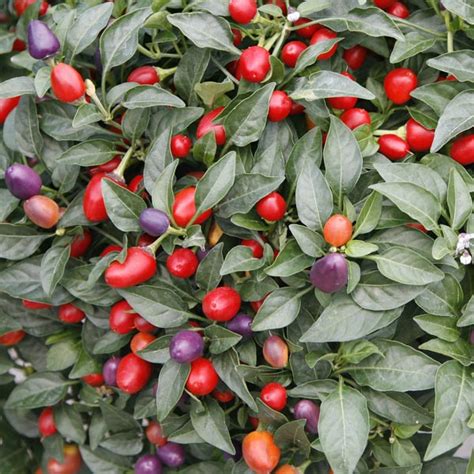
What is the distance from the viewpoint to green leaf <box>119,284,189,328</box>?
887 mm

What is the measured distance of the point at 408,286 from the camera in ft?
2.66

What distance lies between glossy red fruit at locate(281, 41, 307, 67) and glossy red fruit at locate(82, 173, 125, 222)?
266 mm

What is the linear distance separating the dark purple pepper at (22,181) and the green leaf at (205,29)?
26 cm

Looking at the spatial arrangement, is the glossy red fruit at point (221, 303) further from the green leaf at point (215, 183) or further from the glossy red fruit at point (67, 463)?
the glossy red fruit at point (67, 463)

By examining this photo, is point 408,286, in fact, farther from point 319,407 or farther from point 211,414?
point 211,414

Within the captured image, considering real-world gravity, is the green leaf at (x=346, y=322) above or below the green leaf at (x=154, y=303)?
above

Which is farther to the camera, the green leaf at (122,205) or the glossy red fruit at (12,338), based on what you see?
the glossy red fruit at (12,338)

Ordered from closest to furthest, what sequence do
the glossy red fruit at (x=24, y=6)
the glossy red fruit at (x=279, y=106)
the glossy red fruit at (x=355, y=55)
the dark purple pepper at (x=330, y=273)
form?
the dark purple pepper at (x=330, y=273)
the glossy red fruit at (x=279, y=106)
the glossy red fruit at (x=355, y=55)
the glossy red fruit at (x=24, y=6)

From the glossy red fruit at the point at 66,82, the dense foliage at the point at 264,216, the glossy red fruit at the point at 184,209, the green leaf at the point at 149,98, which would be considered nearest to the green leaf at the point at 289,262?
the dense foliage at the point at 264,216

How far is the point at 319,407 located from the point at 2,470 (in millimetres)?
609

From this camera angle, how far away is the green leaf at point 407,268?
788mm

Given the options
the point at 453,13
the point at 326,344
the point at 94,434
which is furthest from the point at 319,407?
the point at 453,13

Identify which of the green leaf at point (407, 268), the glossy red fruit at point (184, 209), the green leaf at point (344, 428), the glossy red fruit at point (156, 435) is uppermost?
the glossy red fruit at point (184, 209)

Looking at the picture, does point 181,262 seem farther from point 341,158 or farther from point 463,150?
point 463,150
